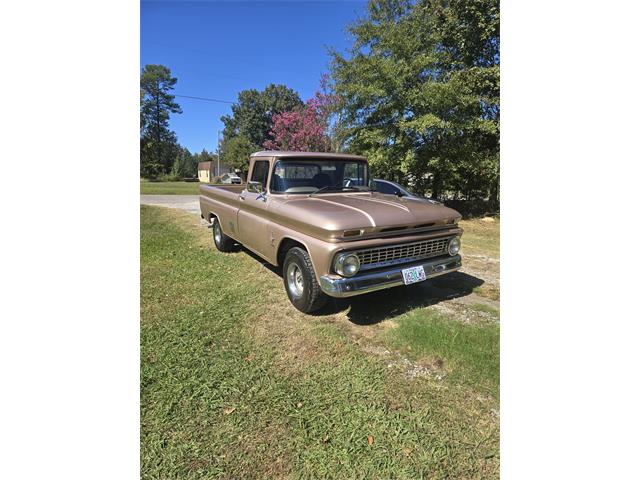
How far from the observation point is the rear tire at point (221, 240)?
6.51 metres

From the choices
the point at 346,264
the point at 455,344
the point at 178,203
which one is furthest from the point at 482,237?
the point at 178,203

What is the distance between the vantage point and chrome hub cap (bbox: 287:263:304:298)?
390 centimetres

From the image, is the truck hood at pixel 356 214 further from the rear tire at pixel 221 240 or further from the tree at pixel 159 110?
the tree at pixel 159 110

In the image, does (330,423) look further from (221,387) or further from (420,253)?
(420,253)

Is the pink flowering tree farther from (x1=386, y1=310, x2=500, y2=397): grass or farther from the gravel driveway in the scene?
(x1=386, y1=310, x2=500, y2=397): grass

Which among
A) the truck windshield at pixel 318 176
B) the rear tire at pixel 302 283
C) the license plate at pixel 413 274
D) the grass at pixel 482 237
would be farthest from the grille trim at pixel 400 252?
the grass at pixel 482 237

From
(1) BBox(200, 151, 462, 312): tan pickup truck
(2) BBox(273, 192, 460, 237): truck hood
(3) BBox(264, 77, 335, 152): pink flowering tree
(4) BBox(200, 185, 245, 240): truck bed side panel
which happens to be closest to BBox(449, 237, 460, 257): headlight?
(1) BBox(200, 151, 462, 312): tan pickup truck

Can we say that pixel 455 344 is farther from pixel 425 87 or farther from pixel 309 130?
pixel 309 130

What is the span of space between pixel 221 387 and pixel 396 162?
10.9 meters

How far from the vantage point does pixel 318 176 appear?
464 centimetres

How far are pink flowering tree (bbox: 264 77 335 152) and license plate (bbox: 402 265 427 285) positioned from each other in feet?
50.2

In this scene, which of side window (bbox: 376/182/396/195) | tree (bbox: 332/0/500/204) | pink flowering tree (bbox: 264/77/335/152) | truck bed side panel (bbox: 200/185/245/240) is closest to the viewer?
truck bed side panel (bbox: 200/185/245/240)

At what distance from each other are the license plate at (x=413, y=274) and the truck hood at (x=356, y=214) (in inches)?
18.0

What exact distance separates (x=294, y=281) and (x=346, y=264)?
3.21 ft
